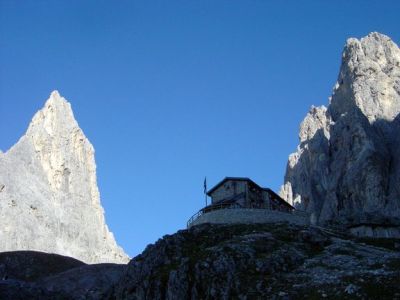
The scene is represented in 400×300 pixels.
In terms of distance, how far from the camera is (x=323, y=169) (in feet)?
500

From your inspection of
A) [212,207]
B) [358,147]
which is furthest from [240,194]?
[358,147]

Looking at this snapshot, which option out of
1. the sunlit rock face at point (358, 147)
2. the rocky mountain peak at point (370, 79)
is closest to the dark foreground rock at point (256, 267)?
the sunlit rock face at point (358, 147)

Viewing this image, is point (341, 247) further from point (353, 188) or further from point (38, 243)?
point (38, 243)

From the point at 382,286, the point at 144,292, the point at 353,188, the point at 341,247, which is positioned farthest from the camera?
the point at 353,188

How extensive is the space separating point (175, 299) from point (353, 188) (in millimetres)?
80201

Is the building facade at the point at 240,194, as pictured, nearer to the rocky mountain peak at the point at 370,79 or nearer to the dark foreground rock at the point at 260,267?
the dark foreground rock at the point at 260,267

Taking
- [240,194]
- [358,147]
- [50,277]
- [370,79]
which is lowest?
[50,277]

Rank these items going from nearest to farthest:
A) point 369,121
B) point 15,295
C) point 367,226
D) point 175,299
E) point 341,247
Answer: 1. point 175,299
2. point 341,247
3. point 15,295
4. point 367,226
5. point 369,121

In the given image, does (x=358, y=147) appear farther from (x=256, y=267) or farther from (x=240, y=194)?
(x=256, y=267)

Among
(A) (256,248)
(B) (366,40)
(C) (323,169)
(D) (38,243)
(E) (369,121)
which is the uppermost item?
(B) (366,40)

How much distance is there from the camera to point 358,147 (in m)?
138

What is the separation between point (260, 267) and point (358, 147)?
275 feet

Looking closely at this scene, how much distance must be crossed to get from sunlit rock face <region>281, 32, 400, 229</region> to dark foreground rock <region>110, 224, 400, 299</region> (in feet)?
98.2

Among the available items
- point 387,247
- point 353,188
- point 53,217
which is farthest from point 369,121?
point 53,217
